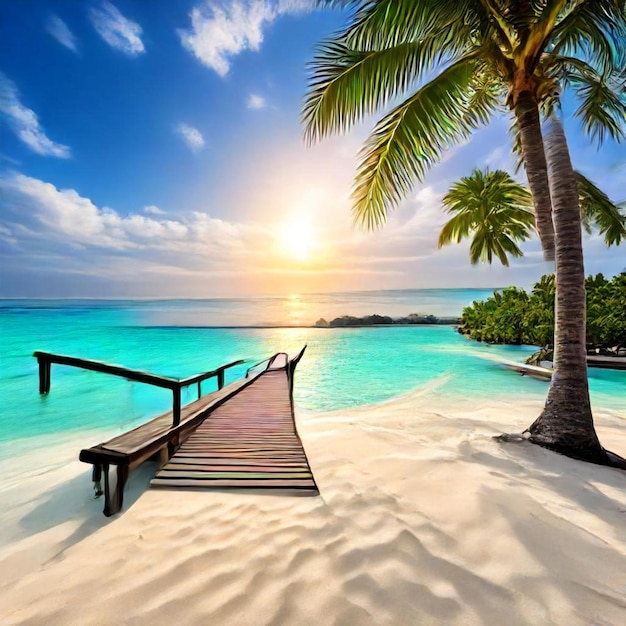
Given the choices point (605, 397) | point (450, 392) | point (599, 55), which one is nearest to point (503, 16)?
point (599, 55)

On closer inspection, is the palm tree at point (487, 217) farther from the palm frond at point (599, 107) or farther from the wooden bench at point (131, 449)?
the wooden bench at point (131, 449)

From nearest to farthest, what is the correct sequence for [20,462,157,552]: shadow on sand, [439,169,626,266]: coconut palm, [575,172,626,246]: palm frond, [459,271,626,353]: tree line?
[20,462,157,552]: shadow on sand < [575,172,626,246]: palm frond < [439,169,626,266]: coconut palm < [459,271,626,353]: tree line

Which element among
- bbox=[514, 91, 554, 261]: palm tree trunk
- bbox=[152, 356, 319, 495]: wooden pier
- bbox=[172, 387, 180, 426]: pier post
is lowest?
bbox=[152, 356, 319, 495]: wooden pier

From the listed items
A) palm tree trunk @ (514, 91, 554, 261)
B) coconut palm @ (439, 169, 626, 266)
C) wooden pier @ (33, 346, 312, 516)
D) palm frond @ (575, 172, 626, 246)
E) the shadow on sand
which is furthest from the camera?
coconut palm @ (439, 169, 626, 266)

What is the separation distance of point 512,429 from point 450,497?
3.76 m

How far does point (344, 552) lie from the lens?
2.11 metres

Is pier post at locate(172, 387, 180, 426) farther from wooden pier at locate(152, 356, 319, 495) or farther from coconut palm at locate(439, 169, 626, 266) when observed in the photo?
coconut palm at locate(439, 169, 626, 266)

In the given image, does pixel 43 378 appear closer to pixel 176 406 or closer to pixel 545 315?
pixel 176 406

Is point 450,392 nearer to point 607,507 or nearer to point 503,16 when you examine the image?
point 607,507

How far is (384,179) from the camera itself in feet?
17.8

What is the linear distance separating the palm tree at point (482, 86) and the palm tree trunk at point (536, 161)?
0.01 metres

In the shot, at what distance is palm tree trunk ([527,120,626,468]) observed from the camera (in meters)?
4.09

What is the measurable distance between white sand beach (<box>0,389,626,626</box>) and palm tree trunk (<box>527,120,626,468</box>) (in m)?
0.41

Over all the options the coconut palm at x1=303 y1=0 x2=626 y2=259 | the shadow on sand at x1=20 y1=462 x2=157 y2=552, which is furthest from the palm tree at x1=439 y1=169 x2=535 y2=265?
the shadow on sand at x1=20 y1=462 x2=157 y2=552
